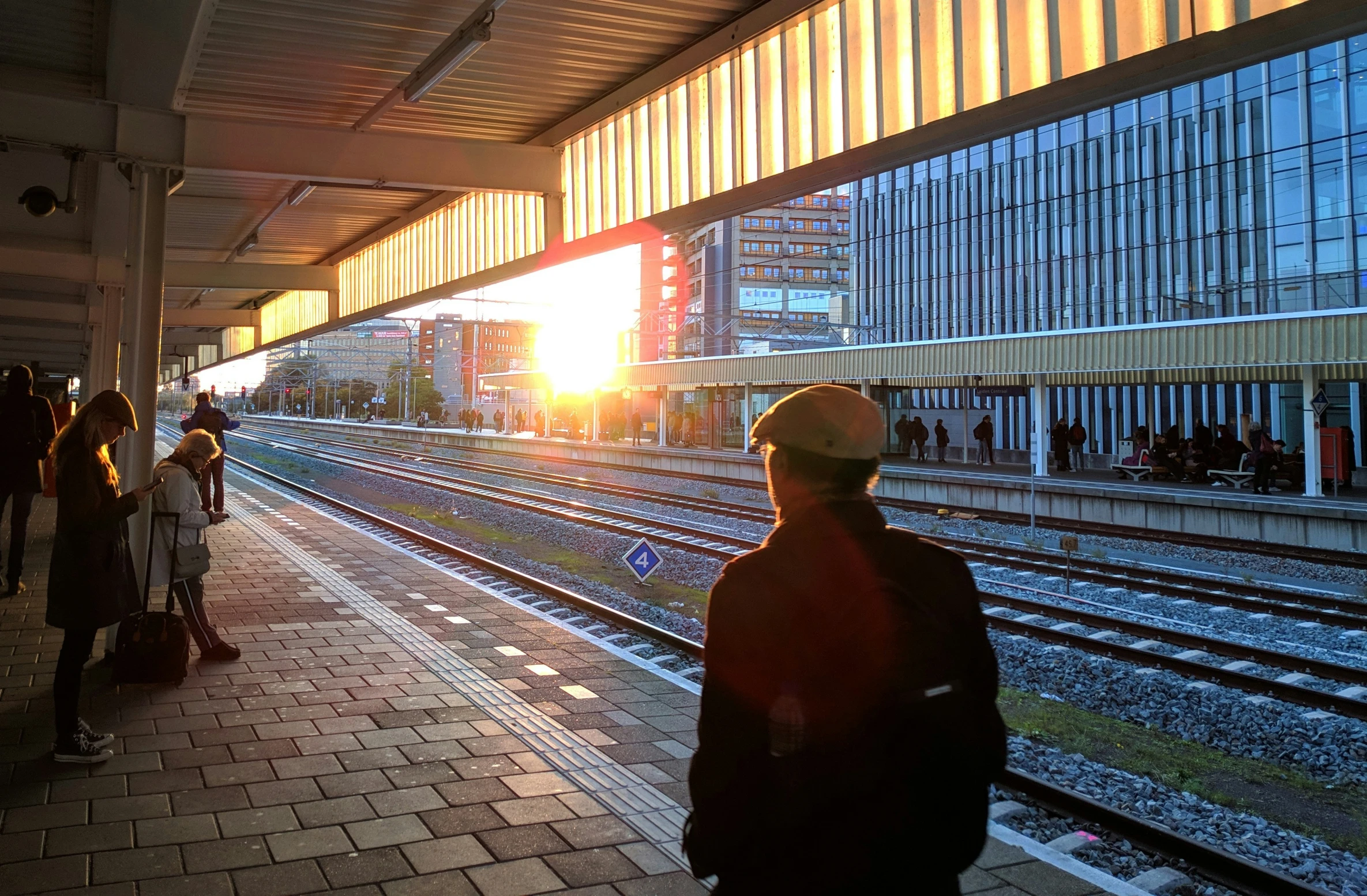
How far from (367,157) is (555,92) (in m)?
1.89

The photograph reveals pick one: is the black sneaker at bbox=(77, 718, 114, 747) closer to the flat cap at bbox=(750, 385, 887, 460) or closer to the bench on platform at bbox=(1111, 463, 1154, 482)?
the flat cap at bbox=(750, 385, 887, 460)

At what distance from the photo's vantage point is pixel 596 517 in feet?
61.2

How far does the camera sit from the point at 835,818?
5.88ft

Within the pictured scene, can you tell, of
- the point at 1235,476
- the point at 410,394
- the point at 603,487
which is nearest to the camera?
the point at 1235,476

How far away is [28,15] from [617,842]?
6.61m

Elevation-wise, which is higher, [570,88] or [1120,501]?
[570,88]

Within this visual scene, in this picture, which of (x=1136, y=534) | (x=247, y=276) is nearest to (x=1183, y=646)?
(x=1136, y=534)

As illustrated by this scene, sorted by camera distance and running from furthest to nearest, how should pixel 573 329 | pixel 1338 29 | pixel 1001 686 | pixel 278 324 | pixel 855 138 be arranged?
pixel 573 329
pixel 278 324
pixel 1001 686
pixel 855 138
pixel 1338 29

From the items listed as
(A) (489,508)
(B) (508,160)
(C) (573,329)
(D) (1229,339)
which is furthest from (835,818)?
(C) (573,329)

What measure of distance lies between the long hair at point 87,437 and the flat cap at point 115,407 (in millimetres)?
16

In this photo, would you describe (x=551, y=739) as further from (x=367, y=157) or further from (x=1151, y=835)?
(x=367, y=157)

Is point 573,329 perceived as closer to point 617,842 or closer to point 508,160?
point 508,160

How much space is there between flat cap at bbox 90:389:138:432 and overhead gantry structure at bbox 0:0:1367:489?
2.55 metres

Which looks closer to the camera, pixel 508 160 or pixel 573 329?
pixel 508 160
